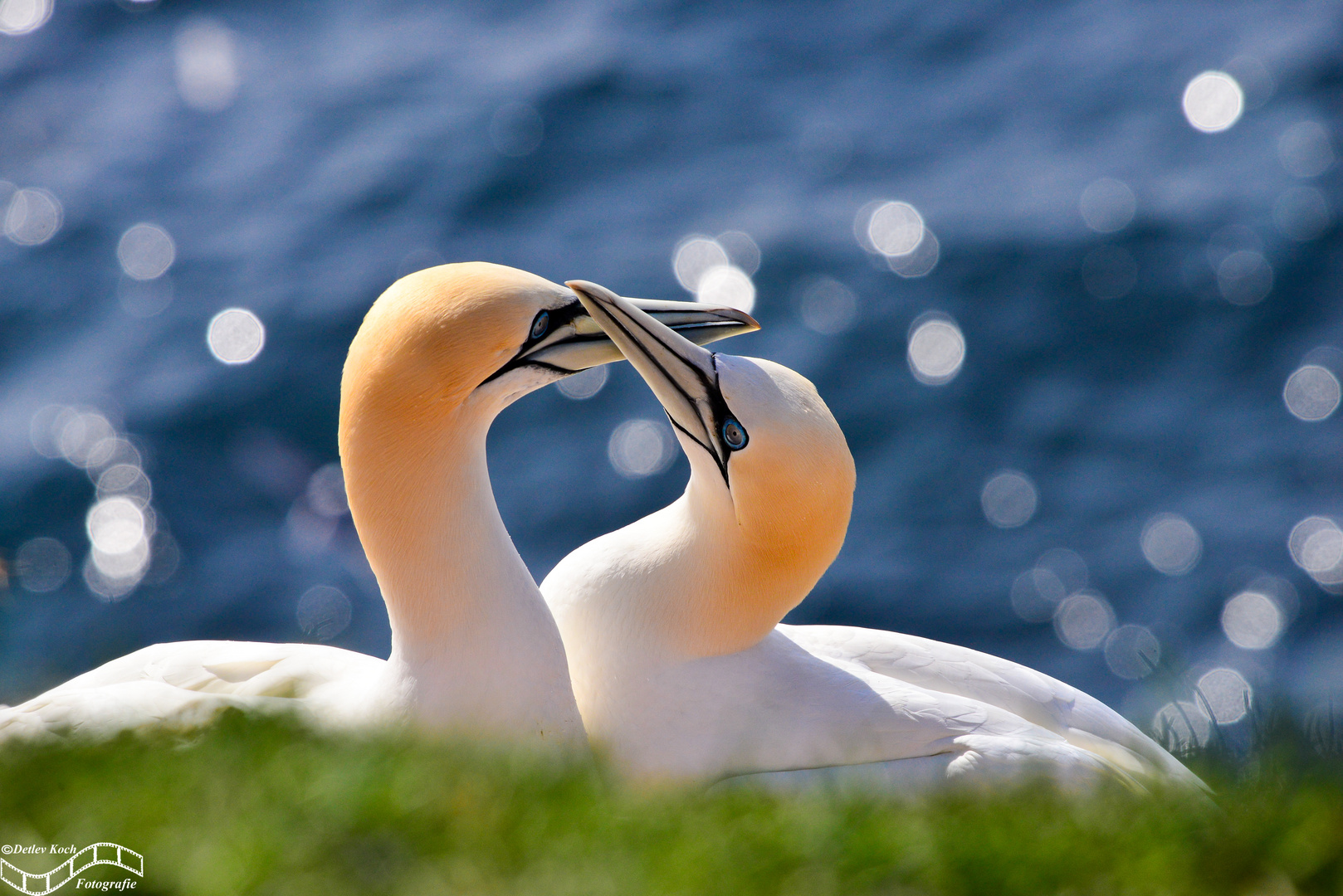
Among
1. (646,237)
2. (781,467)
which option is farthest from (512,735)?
(646,237)

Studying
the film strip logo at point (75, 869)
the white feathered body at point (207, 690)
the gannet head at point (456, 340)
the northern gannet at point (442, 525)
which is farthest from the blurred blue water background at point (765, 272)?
the film strip logo at point (75, 869)

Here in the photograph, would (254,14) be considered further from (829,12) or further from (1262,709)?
(1262,709)

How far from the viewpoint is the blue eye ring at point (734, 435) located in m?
4.07

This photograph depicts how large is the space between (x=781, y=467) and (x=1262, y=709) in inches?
55.2

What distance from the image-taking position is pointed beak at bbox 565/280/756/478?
414 cm

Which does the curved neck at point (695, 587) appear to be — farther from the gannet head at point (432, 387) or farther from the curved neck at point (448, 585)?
the gannet head at point (432, 387)

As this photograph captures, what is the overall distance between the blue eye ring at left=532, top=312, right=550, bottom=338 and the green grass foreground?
1504 millimetres

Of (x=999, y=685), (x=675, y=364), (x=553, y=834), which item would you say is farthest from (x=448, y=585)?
(x=999, y=685)

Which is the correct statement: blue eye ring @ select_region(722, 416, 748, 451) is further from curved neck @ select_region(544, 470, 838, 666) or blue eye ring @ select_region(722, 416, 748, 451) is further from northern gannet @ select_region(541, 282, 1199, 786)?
curved neck @ select_region(544, 470, 838, 666)

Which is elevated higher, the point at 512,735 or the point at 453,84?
the point at 453,84

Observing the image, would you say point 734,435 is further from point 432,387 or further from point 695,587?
point 432,387

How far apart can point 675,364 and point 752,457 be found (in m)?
0.41

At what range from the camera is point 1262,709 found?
3498 mm

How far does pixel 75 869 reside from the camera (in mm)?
2211
